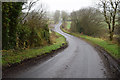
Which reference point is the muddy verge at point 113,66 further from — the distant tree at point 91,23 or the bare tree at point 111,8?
the distant tree at point 91,23

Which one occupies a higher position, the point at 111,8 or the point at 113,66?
the point at 111,8

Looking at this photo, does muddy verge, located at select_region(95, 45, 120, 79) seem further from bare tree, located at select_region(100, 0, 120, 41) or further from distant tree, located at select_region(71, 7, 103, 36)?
distant tree, located at select_region(71, 7, 103, 36)

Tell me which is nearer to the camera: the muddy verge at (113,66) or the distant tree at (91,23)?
the muddy verge at (113,66)

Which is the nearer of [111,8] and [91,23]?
[111,8]

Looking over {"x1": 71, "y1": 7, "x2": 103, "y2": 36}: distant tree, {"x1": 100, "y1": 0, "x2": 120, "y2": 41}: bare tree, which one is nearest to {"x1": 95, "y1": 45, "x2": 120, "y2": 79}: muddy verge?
{"x1": 100, "y1": 0, "x2": 120, "y2": 41}: bare tree

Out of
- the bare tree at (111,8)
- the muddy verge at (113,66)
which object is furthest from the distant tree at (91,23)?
the muddy verge at (113,66)

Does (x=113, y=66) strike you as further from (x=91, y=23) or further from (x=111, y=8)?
(x=91, y=23)

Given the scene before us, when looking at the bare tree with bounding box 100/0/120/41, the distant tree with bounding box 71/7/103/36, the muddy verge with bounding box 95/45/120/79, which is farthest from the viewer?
the distant tree with bounding box 71/7/103/36

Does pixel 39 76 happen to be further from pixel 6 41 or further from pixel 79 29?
pixel 79 29

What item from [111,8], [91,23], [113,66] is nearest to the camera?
[113,66]

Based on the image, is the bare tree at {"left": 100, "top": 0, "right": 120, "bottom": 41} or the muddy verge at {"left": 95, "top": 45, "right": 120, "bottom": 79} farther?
the bare tree at {"left": 100, "top": 0, "right": 120, "bottom": 41}

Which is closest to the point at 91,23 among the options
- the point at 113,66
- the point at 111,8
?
the point at 111,8

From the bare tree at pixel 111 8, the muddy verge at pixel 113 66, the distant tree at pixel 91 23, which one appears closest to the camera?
the muddy verge at pixel 113 66

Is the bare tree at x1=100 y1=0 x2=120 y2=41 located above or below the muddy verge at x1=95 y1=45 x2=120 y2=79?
above
